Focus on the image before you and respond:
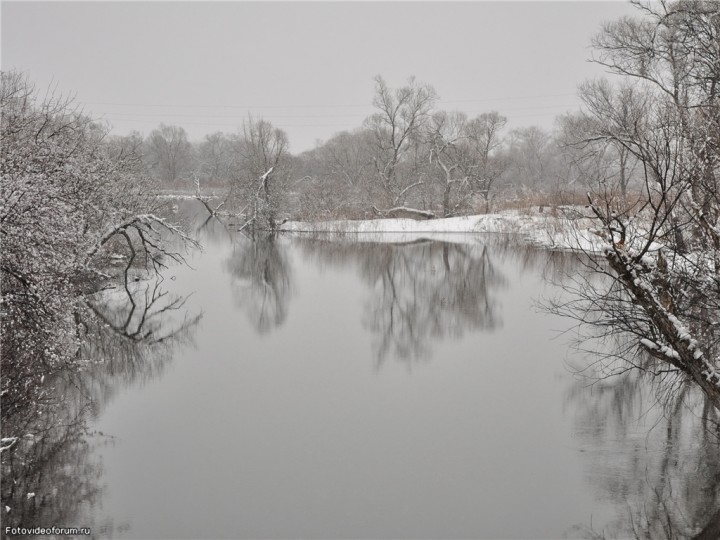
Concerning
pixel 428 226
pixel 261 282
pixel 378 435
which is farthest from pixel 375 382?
pixel 428 226

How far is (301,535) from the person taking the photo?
6.17 meters

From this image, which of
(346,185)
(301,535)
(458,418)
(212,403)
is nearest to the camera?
(301,535)

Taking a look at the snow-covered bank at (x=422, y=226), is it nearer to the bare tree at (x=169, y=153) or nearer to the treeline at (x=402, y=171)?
the treeline at (x=402, y=171)

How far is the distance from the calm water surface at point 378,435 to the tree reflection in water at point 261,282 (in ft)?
1.12

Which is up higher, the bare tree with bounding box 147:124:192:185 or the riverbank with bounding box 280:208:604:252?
the bare tree with bounding box 147:124:192:185

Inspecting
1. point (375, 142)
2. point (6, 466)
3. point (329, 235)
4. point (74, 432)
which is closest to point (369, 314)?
point (74, 432)

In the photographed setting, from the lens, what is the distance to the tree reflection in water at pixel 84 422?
641 cm

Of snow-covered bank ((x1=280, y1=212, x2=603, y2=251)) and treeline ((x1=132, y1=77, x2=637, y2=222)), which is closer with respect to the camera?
snow-covered bank ((x1=280, y1=212, x2=603, y2=251))

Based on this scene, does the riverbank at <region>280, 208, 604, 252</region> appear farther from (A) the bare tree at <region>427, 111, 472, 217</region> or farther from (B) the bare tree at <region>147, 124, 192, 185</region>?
(B) the bare tree at <region>147, 124, 192, 185</region>

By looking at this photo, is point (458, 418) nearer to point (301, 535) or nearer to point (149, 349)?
point (301, 535)

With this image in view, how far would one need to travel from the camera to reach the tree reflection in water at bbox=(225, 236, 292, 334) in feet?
52.7

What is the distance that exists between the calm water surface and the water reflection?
0.03 m

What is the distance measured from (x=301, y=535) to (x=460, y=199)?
3632 centimetres

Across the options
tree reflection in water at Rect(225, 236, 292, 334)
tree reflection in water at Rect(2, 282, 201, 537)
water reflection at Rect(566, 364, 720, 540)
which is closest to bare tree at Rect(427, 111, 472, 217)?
tree reflection in water at Rect(225, 236, 292, 334)
